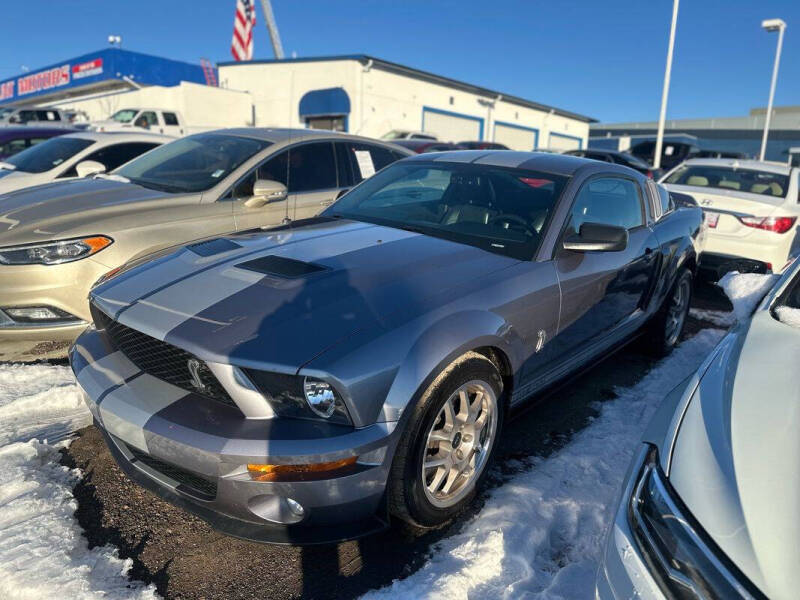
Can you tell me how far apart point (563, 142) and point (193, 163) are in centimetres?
3480

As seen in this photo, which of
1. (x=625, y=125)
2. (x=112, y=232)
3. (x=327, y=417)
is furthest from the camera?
(x=625, y=125)

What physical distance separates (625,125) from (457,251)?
210ft

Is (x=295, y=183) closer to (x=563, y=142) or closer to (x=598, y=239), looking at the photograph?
(x=598, y=239)

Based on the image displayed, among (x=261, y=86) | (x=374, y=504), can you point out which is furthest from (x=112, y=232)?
(x=261, y=86)

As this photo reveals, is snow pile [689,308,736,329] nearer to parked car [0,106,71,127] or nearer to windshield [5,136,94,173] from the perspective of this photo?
windshield [5,136,94,173]

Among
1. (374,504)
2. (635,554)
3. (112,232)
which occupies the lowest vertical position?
(374,504)

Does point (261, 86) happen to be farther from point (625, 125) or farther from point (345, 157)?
point (625, 125)

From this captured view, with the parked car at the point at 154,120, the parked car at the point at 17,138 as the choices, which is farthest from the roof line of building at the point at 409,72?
the parked car at the point at 17,138

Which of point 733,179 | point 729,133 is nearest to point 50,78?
point 733,179

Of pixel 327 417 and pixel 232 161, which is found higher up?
pixel 232 161

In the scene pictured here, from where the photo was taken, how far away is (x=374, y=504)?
6.56 ft

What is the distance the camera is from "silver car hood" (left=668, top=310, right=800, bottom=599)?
4.02 ft

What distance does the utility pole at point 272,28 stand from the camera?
26.7m

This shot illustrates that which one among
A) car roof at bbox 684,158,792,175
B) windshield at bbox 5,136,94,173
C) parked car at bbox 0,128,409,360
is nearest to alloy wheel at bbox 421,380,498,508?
parked car at bbox 0,128,409,360
